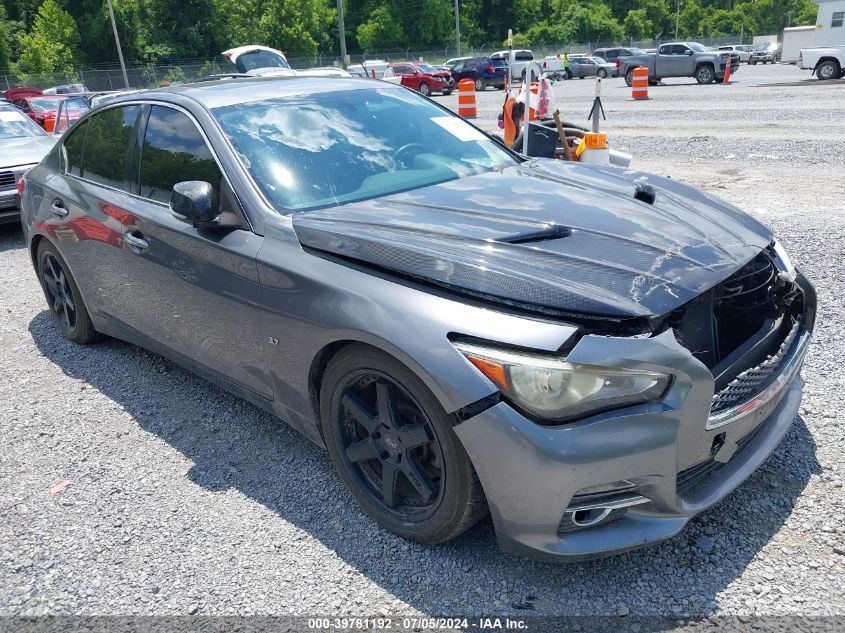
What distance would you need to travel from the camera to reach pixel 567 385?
2262mm

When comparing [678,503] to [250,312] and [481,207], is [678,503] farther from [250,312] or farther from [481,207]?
[250,312]

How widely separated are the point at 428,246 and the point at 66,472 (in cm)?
229

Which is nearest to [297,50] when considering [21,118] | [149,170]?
[21,118]

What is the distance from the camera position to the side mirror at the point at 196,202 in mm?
3113

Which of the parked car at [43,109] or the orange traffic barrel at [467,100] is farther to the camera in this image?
the orange traffic barrel at [467,100]

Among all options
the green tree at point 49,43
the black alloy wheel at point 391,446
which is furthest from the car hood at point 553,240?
the green tree at point 49,43

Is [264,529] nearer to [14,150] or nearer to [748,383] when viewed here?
[748,383]

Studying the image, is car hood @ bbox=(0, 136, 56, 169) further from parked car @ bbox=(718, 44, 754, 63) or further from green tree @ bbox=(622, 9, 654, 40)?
green tree @ bbox=(622, 9, 654, 40)

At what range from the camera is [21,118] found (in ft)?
33.3

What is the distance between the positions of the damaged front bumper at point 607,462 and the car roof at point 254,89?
227 cm

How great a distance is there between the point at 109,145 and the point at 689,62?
29588 mm

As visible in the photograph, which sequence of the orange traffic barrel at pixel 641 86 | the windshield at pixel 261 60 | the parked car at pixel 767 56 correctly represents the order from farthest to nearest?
1. the parked car at pixel 767 56
2. the orange traffic barrel at pixel 641 86
3. the windshield at pixel 261 60

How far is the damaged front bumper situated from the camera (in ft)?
7.41

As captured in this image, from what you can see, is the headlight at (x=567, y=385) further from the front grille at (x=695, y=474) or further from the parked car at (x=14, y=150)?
the parked car at (x=14, y=150)
